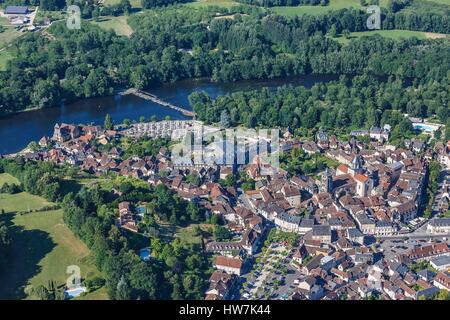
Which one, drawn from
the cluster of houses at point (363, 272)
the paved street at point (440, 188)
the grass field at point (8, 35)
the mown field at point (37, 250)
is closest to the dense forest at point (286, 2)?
the grass field at point (8, 35)

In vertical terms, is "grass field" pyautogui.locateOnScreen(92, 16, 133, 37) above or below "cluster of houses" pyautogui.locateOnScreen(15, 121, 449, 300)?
above

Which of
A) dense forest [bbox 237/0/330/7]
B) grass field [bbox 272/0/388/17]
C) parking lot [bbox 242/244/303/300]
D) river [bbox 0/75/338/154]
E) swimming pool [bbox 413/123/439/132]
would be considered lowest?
parking lot [bbox 242/244/303/300]

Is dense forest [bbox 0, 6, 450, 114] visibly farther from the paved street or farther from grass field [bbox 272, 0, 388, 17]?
the paved street

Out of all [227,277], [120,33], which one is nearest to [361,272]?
[227,277]

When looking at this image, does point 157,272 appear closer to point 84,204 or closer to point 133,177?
point 84,204

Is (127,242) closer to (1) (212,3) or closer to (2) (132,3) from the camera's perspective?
(1) (212,3)

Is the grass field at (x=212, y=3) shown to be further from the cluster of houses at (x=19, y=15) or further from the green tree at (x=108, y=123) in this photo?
the green tree at (x=108, y=123)

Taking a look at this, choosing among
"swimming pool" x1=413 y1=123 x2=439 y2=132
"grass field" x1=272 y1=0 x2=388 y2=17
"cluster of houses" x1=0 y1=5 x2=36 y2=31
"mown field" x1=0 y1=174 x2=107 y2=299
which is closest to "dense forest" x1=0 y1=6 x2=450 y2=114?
"grass field" x1=272 y1=0 x2=388 y2=17
